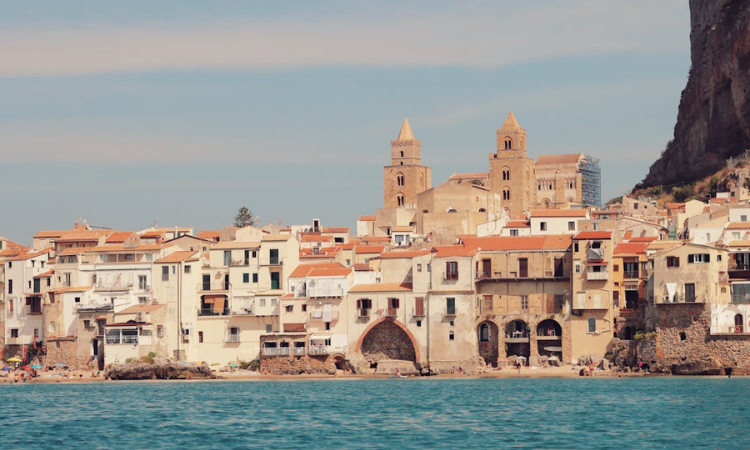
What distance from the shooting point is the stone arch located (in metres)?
92.1

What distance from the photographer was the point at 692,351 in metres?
85.6

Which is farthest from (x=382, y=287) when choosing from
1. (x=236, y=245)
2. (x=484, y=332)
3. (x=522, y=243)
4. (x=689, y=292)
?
(x=689, y=292)

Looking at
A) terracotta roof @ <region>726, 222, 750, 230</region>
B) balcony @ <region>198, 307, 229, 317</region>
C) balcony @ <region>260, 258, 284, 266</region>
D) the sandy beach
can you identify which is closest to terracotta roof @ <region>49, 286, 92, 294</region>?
the sandy beach

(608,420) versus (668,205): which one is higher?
(668,205)

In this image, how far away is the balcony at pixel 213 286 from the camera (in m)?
97.4

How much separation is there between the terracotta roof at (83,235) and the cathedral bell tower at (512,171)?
59732mm

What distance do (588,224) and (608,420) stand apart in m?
44.4

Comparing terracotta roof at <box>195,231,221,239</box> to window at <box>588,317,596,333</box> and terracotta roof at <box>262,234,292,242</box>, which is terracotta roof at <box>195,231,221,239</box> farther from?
window at <box>588,317,596,333</box>

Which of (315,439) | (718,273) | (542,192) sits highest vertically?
(542,192)

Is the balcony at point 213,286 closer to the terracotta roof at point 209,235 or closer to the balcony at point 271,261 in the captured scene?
the balcony at point 271,261

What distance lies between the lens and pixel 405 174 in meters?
169

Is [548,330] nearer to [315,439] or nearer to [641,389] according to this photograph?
[641,389]

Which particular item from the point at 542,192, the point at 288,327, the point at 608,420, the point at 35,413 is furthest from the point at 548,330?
the point at 542,192

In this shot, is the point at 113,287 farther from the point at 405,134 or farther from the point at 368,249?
the point at 405,134
